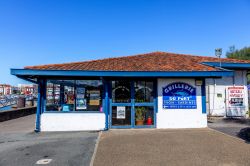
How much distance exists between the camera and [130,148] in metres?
6.90

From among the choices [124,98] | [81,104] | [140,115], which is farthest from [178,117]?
[81,104]

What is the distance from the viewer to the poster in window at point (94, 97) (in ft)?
34.2

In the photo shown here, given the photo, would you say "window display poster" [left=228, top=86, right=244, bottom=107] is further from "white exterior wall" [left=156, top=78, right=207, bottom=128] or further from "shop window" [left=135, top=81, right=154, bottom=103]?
"shop window" [left=135, top=81, right=154, bottom=103]

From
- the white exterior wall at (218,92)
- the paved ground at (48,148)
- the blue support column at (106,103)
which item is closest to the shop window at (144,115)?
the blue support column at (106,103)

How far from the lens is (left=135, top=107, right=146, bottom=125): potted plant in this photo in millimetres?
10367

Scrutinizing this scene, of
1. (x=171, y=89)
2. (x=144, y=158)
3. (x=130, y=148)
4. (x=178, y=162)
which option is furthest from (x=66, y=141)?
(x=171, y=89)

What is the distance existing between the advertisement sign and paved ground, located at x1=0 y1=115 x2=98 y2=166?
9.06 m

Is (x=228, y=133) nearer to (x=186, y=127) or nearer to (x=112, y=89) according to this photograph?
(x=186, y=127)

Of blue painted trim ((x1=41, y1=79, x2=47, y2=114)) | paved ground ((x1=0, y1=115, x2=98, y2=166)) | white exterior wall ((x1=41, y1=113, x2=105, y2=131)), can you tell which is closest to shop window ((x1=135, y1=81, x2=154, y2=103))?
white exterior wall ((x1=41, y1=113, x2=105, y2=131))

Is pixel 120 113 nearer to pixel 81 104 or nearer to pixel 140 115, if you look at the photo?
pixel 140 115

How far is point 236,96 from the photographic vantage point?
13.6 meters

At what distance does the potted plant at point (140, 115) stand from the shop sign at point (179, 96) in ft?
3.54

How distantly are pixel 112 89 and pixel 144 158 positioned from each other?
5.00 metres

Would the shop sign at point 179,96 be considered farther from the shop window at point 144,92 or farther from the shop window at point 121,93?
the shop window at point 121,93
